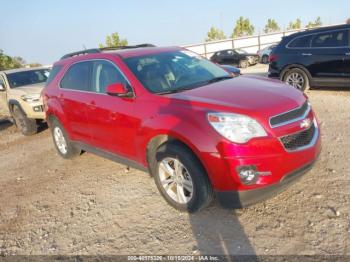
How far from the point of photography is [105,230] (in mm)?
3428

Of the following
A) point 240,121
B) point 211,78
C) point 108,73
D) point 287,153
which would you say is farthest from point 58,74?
point 287,153

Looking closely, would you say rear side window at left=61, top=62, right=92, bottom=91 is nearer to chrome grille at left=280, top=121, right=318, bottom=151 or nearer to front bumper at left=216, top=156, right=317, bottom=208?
front bumper at left=216, top=156, right=317, bottom=208

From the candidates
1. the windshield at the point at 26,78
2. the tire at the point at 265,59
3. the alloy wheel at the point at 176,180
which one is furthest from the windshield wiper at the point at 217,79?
the tire at the point at 265,59

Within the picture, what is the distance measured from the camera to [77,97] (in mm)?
4688

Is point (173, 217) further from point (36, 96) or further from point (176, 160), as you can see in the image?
point (36, 96)

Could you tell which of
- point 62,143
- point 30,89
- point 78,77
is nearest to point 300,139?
point 78,77

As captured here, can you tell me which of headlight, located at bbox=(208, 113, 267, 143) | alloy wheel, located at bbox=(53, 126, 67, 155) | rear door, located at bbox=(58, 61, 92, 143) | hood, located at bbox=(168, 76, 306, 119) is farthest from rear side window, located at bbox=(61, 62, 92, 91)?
headlight, located at bbox=(208, 113, 267, 143)

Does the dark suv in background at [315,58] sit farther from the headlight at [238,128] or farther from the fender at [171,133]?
the fender at [171,133]

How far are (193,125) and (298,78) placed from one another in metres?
6.45

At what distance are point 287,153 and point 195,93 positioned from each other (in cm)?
113

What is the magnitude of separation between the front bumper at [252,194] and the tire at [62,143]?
3195 millimetres

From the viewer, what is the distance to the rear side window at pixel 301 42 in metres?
8.32

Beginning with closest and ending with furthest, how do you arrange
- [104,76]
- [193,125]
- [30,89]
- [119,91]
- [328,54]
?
[193,125], [119,91], [104,76], [328,54], [30,89]

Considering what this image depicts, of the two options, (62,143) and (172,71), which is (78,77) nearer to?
(62,143)
